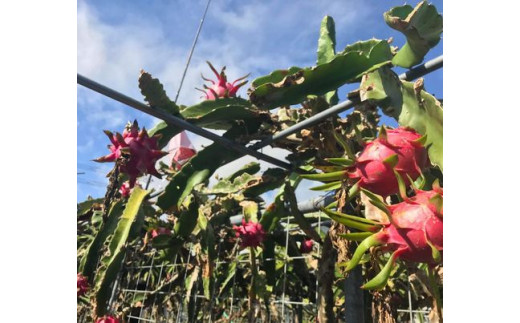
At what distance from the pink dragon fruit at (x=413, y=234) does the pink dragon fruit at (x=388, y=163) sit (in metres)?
0.08

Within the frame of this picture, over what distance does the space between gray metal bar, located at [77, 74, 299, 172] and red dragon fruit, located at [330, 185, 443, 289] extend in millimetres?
588

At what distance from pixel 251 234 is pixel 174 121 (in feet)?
1.78

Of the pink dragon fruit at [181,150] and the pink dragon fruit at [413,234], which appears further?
the pink dragon fruit at [181,150]

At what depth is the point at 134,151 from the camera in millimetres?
913

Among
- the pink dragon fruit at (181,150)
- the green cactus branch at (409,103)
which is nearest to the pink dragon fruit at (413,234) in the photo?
the green cactus branch at (409,103)

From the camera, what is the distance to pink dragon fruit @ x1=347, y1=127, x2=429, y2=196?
1.56 feet

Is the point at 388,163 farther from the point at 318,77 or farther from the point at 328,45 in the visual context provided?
the point at 328,45

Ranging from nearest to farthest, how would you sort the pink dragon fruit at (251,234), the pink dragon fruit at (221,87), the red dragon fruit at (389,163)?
the red dragon fruit at (389,163), the pink dragon fruit at (221,87), the pink dragon fruit at (251,234)

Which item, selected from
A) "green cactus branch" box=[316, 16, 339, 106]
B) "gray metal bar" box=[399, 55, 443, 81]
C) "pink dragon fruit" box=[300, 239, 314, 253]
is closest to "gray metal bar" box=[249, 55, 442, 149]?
"gray metal bar" box=[399, 55, 443, 81]

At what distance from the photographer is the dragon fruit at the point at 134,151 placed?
0.92 metres

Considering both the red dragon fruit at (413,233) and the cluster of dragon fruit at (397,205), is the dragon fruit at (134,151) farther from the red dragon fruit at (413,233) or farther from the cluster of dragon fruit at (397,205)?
the red dragon fruit at (413,233)

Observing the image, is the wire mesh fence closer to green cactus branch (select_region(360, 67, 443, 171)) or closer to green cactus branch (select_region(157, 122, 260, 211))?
green cactus branch (select_region(157, 122, 260, 211))
